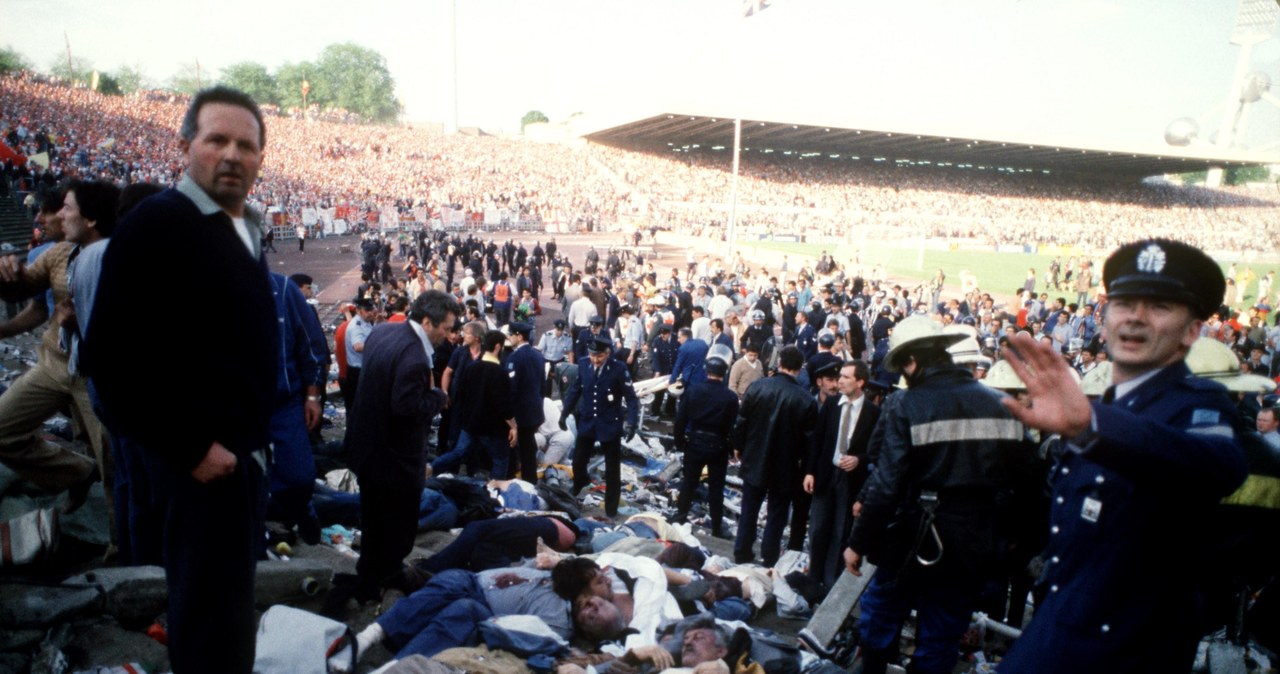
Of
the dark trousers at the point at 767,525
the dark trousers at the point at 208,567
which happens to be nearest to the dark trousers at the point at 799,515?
the dark trousers at the point at 767,525

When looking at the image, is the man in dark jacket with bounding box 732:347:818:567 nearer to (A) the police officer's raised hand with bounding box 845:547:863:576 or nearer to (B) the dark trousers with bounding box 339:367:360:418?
(A) the police officer's raised hand with bounding box 845:547:863:576

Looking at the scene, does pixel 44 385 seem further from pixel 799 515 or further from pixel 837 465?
pixel 799 515

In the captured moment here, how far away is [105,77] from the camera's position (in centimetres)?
7550

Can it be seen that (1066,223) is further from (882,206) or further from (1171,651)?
(1171,651)

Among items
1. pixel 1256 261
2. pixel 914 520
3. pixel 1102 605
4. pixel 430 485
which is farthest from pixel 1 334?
pixel 1256 261

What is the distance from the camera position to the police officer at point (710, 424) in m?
6.69

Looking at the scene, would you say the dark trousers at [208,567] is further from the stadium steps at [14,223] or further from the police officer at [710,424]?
the stadium steps at [14,223]

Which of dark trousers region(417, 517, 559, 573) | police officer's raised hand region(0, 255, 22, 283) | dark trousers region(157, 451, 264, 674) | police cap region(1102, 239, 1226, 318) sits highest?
police cap region(1102, 239, 1226, 318)

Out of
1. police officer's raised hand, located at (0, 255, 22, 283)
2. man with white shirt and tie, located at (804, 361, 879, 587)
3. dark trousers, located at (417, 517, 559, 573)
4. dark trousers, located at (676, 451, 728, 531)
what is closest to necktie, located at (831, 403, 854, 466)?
man with white shirt and tie, located at (804, 361, 879, 587)

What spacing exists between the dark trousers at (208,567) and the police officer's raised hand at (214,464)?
42 mm

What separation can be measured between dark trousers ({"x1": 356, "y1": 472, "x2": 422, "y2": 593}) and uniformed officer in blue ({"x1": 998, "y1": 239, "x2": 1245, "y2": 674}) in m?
3.42

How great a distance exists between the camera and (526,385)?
6977 millimetres

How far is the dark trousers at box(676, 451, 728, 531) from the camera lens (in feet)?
22.3

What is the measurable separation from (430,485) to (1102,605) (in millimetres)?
5268
